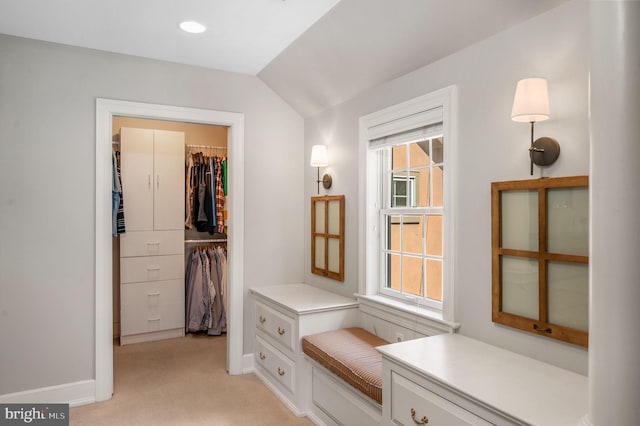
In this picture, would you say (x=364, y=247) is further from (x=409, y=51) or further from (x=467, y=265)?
(x=409, y=51)

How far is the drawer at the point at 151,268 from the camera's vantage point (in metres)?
4.38

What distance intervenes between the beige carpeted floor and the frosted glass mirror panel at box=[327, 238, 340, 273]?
1069 mm

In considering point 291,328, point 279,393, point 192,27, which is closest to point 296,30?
point 192,27

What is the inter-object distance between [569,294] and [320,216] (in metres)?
2.22

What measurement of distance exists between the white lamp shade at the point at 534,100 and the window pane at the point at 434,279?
3.67 feet

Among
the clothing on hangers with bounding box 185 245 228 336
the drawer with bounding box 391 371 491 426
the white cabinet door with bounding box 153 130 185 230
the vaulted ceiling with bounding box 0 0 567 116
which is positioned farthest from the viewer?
the clothing on hangers with bounding box 185 245 228 336

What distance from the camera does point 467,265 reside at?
7.57ft

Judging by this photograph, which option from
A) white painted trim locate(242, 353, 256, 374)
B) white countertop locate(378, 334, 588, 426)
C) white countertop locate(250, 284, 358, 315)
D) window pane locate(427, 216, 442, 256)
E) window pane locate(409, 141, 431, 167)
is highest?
window pane locate(409, 141, 431, 167)

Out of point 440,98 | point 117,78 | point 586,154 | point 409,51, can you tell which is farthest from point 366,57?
point 117,78

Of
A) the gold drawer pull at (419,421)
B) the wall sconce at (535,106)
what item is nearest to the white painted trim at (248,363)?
the gold drawer pull at (419,421)

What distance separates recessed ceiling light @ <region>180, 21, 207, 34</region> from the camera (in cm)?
278

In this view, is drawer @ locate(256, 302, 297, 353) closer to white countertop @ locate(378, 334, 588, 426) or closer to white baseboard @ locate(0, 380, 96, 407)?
white countertop @ locate(378, 334, 588, 426)

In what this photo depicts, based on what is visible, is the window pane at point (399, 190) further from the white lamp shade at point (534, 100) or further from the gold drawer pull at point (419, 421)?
the gold drawer pull at point (419, 421)

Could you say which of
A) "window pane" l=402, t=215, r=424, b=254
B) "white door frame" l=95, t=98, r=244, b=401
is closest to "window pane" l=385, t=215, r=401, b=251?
"window pane" l=402, t=215, r=424, b=254
